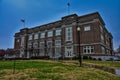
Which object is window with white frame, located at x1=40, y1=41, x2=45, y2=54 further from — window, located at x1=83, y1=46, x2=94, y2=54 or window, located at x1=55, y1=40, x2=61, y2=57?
window, located at x1=83, y1=46, x2=94, y2=54

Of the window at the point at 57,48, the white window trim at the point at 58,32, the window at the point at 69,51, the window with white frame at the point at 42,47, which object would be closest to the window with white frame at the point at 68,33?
the window at the point at 69,51

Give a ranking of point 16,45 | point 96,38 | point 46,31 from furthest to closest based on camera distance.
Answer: point 16,45, point 46,31, point 96,38

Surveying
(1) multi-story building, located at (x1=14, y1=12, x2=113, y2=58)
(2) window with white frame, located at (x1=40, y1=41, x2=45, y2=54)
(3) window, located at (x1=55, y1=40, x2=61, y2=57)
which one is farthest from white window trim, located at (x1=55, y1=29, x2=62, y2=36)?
(2) window with white frame, located at (x1=40, y1=41, x2=45, y2=54)

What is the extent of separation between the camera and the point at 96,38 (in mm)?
38844

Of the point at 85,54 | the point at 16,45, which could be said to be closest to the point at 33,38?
the point at 16,45

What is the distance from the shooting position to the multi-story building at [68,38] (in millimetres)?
39531

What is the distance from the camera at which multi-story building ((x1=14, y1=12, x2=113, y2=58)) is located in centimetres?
3953

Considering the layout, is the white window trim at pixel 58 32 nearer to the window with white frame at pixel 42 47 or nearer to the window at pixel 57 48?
the window at pixel 57 48

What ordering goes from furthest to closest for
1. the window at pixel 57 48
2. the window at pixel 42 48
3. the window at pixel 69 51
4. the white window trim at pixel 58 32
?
1. the window at pixel 42 48
2. the white window trim at pixel 58 32
3. the window at pixel 57 48
4. the window at pixel 69 51

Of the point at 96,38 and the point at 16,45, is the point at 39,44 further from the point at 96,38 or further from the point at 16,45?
the point at 96,38

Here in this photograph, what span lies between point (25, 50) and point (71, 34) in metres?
30.2

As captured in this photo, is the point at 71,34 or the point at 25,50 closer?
the point at 71,34

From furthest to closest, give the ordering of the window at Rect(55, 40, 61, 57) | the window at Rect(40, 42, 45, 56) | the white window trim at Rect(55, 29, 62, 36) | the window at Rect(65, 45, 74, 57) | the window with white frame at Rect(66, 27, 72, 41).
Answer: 1. the window at Rect(40, 42, 45, 56)
2. the white window trim at Rect(55, 29, 62, 36)
3. the window at Rect(55, 40, 61, 57)
4. the window with white frame at Rect(66, 27, 72, 41)
5. the window at Rect(65, 45, 74, 57)

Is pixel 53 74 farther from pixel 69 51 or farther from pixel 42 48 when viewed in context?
pixel 42 48
